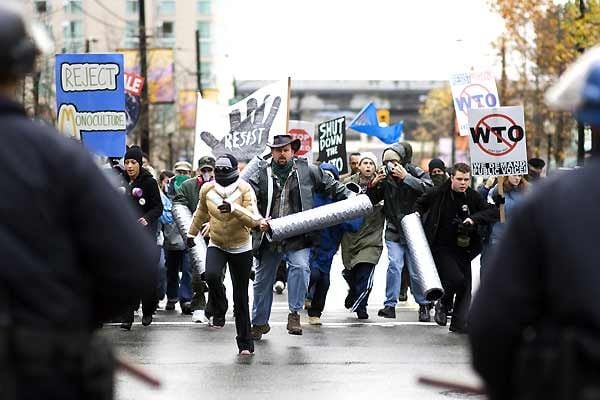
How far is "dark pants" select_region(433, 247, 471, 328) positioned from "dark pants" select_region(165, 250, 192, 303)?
3530mm

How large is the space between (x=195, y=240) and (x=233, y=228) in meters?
2.82

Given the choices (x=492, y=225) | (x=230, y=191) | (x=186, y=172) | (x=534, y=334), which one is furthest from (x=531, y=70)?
(x=534, y=334)

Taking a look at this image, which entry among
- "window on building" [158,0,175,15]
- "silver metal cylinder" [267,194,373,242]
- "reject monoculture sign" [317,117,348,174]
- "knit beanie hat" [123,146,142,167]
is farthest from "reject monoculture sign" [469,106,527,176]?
"window on building" [158,0,175,15]

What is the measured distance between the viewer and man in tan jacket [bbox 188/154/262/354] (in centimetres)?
1269

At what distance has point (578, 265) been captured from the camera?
3.80 m

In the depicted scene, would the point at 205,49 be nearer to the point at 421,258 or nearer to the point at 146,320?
the point at 146,320

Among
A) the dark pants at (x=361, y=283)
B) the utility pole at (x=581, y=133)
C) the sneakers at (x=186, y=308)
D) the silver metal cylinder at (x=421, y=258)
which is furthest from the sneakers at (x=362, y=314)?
the utility pole at (x=581, y=133)

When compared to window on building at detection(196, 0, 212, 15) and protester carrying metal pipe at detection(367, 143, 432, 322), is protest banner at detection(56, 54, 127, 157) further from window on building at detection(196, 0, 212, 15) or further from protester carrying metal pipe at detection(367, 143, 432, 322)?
window on building at detection(196, 0, 212, 15)

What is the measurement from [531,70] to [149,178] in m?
39.1

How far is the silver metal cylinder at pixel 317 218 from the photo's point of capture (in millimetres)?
13555

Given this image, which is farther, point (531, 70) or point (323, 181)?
point (531, 70)

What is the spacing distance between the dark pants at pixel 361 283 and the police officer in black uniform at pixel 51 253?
1233cm

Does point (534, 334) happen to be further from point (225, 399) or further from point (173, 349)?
point (173, 349)

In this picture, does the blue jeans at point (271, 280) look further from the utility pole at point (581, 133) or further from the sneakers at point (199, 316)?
the utility pole at point (581, 133)
